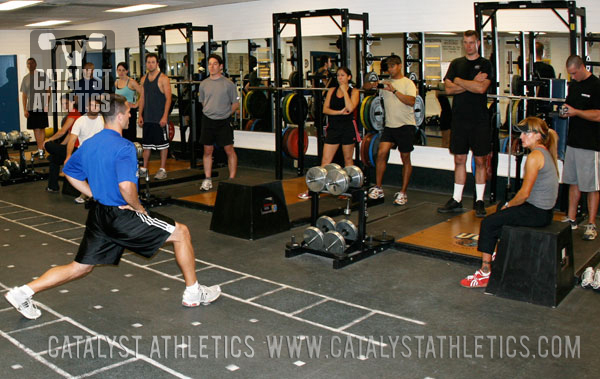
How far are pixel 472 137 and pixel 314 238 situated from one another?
176cm

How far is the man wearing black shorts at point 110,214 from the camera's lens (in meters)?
2.80

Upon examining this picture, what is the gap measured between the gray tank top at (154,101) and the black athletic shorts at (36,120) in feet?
9.12

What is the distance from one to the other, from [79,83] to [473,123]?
4.16 metres

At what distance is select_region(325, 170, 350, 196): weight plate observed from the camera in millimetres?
4012

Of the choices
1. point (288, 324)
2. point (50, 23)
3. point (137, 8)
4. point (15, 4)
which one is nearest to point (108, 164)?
point (288, 324)

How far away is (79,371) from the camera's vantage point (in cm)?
248

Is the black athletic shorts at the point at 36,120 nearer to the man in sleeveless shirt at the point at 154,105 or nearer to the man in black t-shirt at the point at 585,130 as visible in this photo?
the man in sleeveless shirt at the point at 154,105

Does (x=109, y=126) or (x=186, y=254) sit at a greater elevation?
(x=109, y=126)

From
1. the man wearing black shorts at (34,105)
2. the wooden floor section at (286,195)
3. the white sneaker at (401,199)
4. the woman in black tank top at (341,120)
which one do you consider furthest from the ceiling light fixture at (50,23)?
the white sneaker at (401,199)

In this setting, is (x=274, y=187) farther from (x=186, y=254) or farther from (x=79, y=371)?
(x=79, y=371)

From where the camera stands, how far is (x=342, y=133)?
5562 millimetres

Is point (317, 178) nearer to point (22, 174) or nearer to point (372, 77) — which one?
point (372, 77)

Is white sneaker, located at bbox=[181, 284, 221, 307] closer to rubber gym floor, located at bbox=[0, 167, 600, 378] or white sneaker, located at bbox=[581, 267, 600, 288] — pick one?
rubber gym floor, located at bbox=[0, 167, 600, 378]

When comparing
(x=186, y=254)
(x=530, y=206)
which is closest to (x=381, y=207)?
(x=530, y=206)
